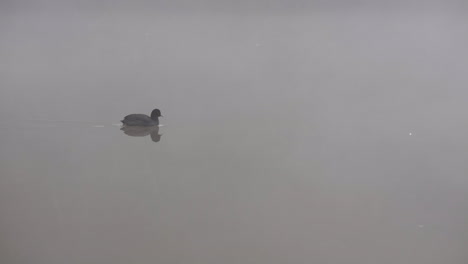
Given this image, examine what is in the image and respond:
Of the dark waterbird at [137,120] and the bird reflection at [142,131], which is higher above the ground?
the dark waterbird at [137,120]

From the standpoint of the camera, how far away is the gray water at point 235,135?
2086 millimetres

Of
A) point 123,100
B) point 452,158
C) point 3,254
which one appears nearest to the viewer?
point 3,254

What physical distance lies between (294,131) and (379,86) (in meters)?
1.24

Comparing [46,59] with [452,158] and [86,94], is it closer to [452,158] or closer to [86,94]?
[86,94]

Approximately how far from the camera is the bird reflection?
338cm

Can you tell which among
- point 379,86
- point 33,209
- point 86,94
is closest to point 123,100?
point 86,94

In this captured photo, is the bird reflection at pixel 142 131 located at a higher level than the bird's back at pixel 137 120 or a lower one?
lower

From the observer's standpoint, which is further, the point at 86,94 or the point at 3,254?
the point at 86,94

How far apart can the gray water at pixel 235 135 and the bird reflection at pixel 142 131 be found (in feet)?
0.20

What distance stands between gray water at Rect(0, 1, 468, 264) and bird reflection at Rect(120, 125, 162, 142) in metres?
0.06

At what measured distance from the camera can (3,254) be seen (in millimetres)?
1865

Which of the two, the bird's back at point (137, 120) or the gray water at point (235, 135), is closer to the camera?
the gray water at point (235, 135)

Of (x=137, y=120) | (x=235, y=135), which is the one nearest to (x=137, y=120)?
(x=137, y=120)

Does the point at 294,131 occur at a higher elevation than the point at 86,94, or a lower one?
lower
